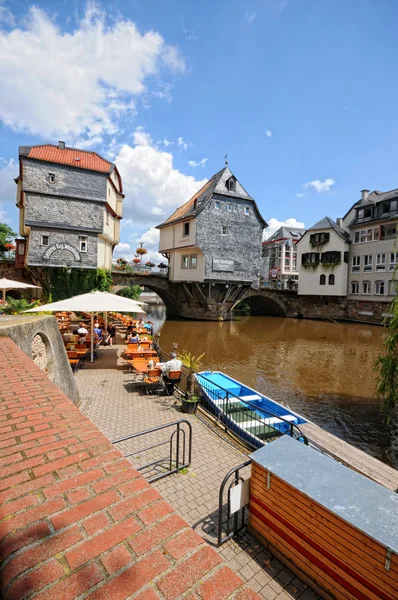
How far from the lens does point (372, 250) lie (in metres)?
37.1

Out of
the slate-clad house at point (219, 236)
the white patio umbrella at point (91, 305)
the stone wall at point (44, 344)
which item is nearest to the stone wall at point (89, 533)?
the stone wall at point (44, 344)

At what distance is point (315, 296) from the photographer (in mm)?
43844

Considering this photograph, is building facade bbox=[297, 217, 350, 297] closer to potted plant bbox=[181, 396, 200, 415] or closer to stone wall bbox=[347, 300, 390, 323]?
stone wall bbox=[347, 300, 390, 323]

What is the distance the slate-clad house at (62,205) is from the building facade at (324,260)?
28.7m

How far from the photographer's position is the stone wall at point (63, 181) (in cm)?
2356

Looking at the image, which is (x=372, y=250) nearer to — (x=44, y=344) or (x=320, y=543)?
(x=44, y=344)

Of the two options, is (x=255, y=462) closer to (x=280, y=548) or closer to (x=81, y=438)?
(x=280, y=548)

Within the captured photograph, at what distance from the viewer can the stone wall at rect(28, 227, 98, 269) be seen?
78.5ft

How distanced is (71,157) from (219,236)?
15.5 metres

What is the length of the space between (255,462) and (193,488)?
177 cm

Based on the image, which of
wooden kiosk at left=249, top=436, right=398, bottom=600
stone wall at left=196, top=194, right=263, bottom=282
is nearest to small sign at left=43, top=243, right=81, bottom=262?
stone wall at left=196, top=194, right=263, bottom=282

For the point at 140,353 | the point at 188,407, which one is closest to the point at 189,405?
the point at 188,407

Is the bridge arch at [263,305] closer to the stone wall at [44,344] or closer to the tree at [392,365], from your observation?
the tree at [392,365]

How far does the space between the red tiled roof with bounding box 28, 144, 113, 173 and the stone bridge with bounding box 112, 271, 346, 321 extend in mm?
11490
